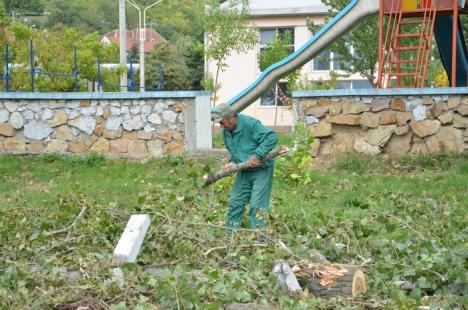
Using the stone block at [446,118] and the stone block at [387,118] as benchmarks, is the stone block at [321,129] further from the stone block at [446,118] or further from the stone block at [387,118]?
the stone block at [446,118]

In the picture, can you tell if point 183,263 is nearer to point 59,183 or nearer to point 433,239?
point 433,239

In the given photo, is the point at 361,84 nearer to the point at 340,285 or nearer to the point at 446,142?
the point at 446,142

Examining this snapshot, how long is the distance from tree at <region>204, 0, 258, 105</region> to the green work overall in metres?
24.0

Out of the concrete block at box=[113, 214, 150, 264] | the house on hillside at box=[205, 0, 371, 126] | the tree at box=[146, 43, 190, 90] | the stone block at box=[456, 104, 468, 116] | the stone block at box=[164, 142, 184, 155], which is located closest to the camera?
the concrete block at box=[113, 214, 150, 264]

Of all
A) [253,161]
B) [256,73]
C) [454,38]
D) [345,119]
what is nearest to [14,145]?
[345,119]

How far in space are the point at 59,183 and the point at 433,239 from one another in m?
7.16

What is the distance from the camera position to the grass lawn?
593 cm

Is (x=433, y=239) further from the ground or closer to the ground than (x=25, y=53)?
closer to the ground

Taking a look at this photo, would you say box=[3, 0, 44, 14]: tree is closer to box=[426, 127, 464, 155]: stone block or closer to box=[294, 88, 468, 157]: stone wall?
box=[294, 88, 468, 157]: stone wall

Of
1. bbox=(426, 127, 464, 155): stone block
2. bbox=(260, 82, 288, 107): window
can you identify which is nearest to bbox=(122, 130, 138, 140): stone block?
bbox=(426, 127, 464, 155): stone block

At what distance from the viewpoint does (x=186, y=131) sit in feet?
50.2

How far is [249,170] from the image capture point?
9.09 metres

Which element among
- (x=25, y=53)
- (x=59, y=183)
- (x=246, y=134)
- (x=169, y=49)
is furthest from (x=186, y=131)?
(x=169, y=49)

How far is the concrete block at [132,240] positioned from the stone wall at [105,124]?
7.69 metres
